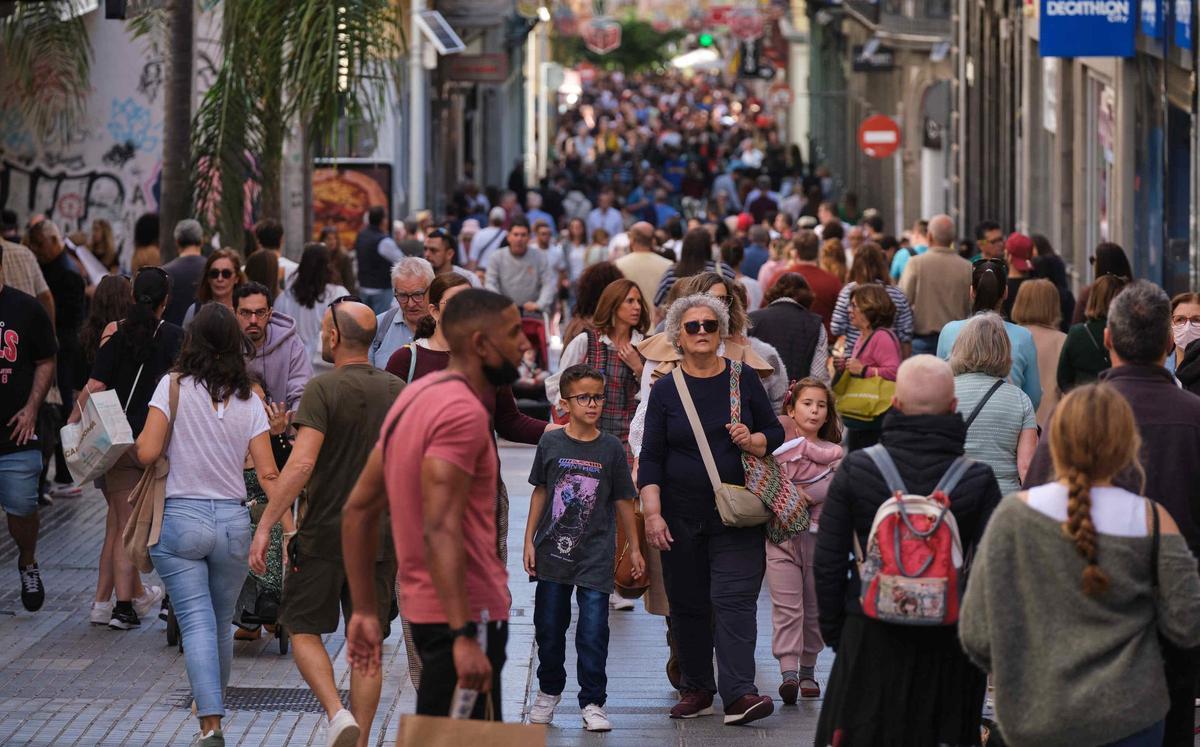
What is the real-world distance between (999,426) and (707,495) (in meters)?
1.14

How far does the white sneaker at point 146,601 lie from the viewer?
10.2 m

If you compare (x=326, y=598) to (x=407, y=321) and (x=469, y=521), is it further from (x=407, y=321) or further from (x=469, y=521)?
(x=407, y=321)

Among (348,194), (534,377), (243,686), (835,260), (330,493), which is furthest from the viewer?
(348,194)

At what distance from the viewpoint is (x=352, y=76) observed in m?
14.0

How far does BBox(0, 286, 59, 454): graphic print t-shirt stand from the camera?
9945 mm

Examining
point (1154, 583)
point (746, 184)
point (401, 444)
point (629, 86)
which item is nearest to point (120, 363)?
point (401, 444)

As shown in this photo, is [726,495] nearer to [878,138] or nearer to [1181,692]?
[1181,692]

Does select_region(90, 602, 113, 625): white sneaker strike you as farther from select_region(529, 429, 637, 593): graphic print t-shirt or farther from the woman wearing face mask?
the woman wearing face mask

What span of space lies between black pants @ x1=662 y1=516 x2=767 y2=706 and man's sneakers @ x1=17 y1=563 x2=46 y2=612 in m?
3.58

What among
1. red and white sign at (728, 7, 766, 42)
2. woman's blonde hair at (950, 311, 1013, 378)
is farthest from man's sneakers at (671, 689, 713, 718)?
red and white sign at (728, 7, 766, 42)

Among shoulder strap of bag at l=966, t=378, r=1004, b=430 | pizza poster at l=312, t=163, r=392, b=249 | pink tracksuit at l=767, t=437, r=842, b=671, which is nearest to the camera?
shoulder strap of bag at l=966, t=378, r=1004, b=430

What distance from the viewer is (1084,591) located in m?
5.05

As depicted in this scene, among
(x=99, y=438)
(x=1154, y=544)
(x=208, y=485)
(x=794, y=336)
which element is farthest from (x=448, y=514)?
(x=794, y=336)

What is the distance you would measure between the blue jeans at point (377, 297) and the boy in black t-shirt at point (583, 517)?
12738 mm
